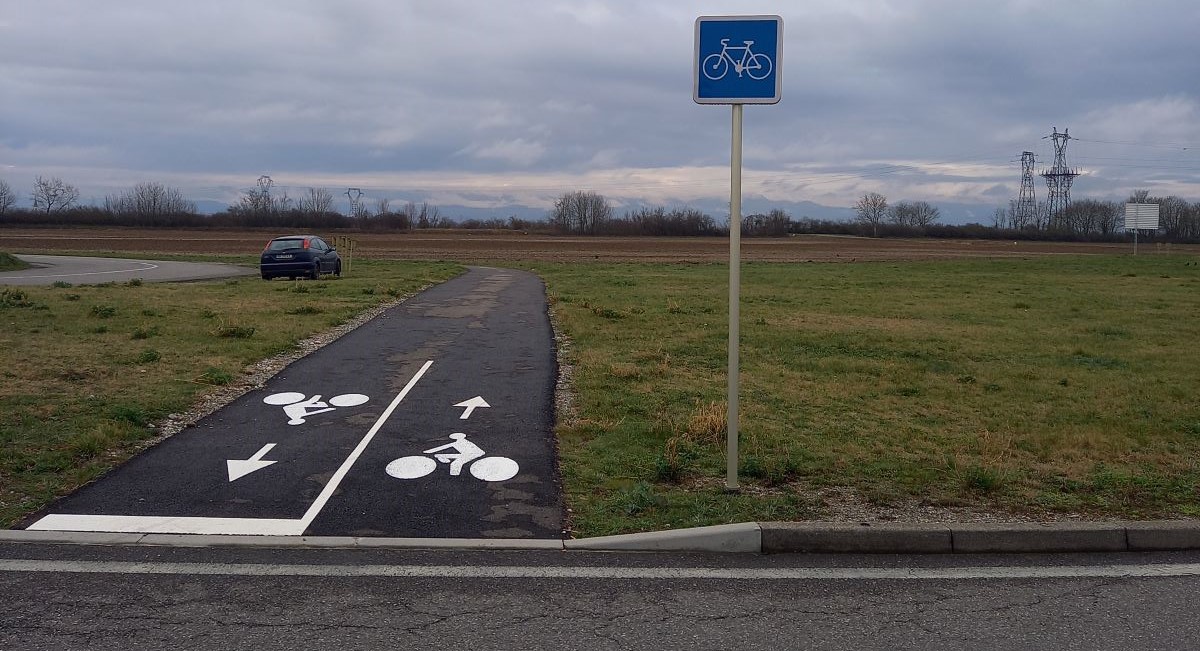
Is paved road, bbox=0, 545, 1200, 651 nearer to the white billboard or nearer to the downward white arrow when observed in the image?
the downward white arrow

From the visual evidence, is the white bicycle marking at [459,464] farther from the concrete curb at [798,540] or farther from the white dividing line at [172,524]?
the concrete curb at [798,540]

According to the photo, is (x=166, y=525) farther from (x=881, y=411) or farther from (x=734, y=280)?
(x=881, y=411)

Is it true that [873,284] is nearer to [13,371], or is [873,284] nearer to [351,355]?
[351,355]

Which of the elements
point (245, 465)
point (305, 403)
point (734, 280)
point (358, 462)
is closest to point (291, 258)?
point (305, 403)

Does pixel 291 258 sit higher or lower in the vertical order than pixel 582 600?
higher

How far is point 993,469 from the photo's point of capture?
6.98m

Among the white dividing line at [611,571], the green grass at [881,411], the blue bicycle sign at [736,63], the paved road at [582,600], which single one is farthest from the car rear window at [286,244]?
the white dividing line at [611,571]

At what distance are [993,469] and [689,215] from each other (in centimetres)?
11700

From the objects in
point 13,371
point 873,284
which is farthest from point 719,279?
point 13,371

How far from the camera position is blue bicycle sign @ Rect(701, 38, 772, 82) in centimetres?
612

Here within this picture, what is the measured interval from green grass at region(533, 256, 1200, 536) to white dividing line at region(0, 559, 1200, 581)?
678 mm

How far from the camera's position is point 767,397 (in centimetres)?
1016

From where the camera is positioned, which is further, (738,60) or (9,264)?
(9,264)

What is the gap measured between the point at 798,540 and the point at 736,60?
3079mm
